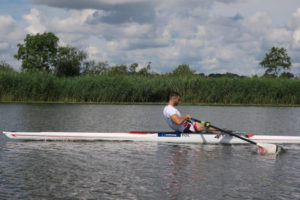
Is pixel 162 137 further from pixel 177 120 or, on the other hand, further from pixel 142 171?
pixel 142 171

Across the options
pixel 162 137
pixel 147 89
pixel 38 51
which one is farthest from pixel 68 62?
pixel 162 137

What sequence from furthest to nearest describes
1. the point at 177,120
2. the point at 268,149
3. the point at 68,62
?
1. the point at 68,62
2. the point at 177,120
3. the point at 268,149

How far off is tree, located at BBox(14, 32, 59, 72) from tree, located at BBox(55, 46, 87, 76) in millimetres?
1470

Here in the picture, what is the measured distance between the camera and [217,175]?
818cm

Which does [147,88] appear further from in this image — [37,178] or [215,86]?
[37,178]

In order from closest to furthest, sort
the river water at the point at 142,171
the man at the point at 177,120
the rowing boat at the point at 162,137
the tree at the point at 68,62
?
1. the river water at the point at 142,171
2. the man at the point at 177,120
3. the rowing boat at the point at 162,137
4. the tree at the point at 68,62

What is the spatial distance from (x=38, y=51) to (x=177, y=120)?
197ft

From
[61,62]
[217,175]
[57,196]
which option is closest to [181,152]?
[217,175]

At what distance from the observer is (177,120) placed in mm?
12219

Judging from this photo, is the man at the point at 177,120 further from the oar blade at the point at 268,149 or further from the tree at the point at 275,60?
the tree at the point at 275,60

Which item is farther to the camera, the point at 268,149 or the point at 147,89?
the point at 147,89

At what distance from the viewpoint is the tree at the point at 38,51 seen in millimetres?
67312

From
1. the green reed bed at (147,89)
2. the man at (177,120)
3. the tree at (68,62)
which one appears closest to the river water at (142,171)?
the man at (177,120)

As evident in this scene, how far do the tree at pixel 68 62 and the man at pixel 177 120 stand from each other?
55.3 m
